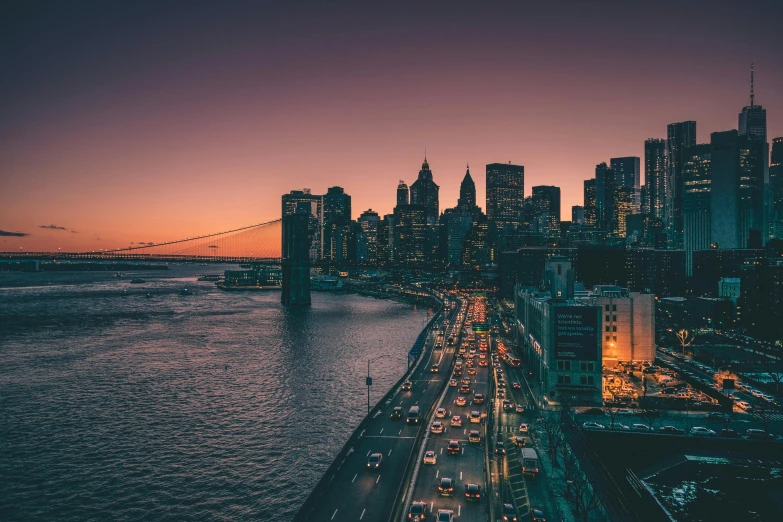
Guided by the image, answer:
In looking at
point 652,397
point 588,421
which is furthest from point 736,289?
point 588,421

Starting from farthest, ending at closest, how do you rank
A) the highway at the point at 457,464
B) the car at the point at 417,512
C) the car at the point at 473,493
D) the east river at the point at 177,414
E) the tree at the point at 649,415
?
the tree at the point at 649,415, the east river at the point at 177,414, the car at the point at 473,493, the highway at the point at 457,464, the car at the point at 417,512

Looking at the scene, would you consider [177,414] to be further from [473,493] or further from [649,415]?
[649,415]

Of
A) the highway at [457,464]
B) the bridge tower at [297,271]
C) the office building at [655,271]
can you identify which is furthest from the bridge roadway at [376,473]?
the office building at [655,271]

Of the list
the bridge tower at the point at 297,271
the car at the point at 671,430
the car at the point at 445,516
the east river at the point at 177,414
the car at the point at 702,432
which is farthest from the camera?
the bridge tower at the point at 297,271

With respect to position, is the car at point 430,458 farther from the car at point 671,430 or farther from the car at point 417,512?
the car at point 671,430

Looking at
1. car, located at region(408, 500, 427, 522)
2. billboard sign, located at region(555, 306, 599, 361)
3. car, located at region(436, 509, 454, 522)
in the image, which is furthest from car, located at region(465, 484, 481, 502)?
billboard sign, located at region(555, 306, 599, 361)

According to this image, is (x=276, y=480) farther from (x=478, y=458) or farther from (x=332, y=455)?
(x=478, y=458)
